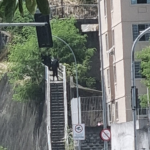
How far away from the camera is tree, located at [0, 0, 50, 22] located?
464 cm

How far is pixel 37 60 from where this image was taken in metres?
55.8

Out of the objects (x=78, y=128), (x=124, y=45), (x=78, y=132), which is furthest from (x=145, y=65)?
(x=78, y=132)

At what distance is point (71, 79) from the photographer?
53562mm

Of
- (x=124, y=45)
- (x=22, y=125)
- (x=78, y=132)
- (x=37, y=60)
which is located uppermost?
(x=124, y=45)

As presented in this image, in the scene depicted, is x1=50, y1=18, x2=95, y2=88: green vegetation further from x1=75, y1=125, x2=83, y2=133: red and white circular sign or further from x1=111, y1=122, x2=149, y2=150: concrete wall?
x1=75, y1=125, x2=83, y2=133: red and white circular sign

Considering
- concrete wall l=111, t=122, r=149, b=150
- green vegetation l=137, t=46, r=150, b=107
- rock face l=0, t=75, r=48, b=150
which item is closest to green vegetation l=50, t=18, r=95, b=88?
rock face l=0, t=75, r=48, b=150

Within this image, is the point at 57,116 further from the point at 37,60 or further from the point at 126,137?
the point at 126,137

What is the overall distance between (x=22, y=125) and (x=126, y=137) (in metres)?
13.4

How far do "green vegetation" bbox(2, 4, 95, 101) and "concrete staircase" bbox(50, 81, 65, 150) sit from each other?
6.24ft

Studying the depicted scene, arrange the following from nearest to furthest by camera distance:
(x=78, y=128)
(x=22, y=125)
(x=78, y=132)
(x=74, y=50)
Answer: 1. (x=78, y=132)
2. (x=78, y=128)
3. (x=22, y=125)
4. (x=74, y=50)

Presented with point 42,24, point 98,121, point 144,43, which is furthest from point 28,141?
point 42,24

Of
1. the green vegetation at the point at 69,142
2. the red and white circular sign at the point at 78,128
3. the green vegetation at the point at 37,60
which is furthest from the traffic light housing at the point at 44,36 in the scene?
the green vegetation at the point at 37,60

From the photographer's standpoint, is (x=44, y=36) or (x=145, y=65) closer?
(x=44, y=36)

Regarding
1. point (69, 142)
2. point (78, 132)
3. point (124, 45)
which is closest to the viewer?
point (78, 132)
